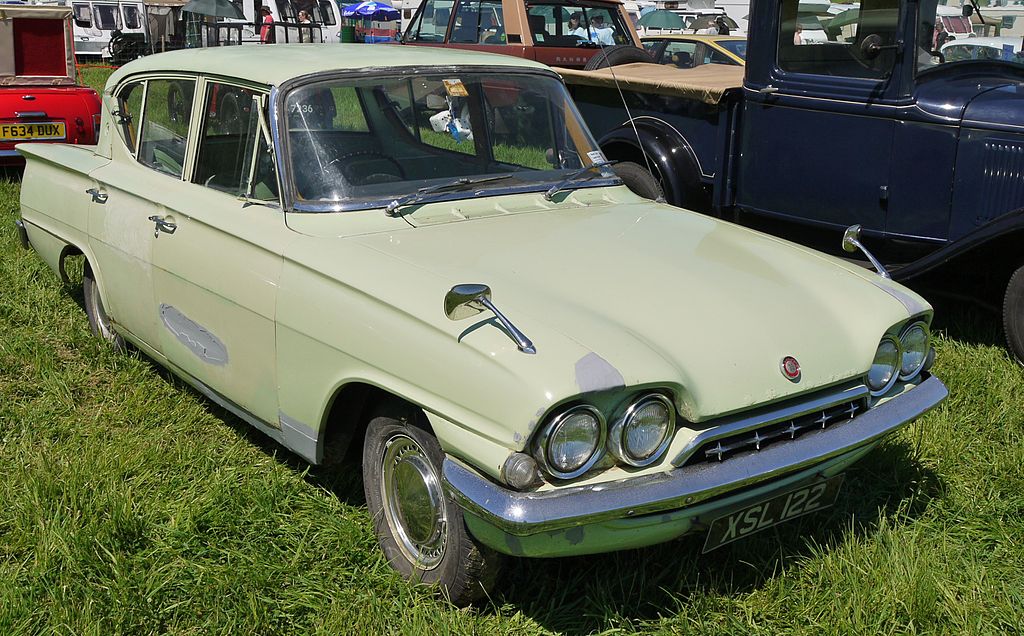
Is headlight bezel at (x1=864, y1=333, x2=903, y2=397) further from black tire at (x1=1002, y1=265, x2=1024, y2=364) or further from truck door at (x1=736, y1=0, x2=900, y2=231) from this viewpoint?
truck door at (x1=736, y1=0, x2=900, y2=231)

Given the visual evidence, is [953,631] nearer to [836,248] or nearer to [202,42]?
[836,248]

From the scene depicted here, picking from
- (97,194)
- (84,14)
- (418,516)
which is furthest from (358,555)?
(84,14)

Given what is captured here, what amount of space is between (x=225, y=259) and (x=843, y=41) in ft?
12.1

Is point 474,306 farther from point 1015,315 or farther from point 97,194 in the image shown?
point 1015,315

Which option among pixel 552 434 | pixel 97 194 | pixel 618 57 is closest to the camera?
pixel 552 434

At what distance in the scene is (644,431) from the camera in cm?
256

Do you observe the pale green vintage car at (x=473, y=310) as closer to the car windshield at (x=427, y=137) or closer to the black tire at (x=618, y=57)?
the car windshield at (x=427, y=137)

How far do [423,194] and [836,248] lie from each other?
10.1ft

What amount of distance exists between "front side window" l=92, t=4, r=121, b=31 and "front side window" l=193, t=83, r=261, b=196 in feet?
79.1

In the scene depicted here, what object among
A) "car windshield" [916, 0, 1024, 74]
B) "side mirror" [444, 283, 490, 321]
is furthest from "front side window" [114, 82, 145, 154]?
"car windshield" [916, 0, 1024, 74]

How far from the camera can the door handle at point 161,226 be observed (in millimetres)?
3748

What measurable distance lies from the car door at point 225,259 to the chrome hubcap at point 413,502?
1.73 feet

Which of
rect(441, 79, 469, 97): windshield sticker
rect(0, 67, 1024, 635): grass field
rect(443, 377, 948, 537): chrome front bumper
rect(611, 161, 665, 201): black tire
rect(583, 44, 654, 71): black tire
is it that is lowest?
rect(0, 67, 1024, 635): grass field

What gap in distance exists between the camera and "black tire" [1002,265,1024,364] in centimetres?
468
